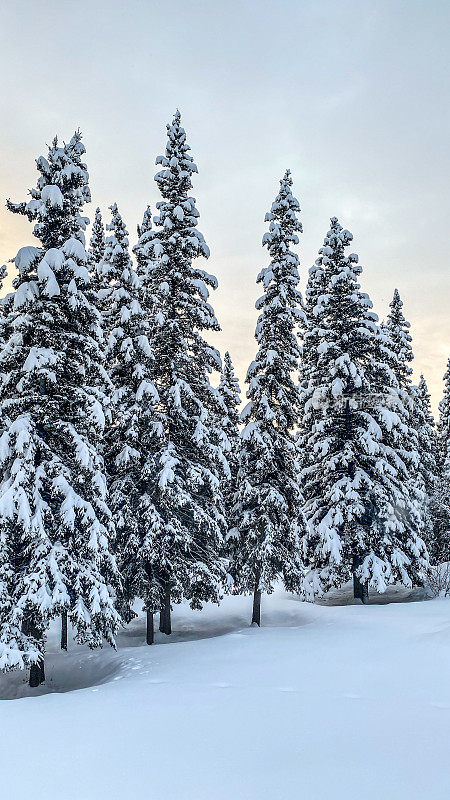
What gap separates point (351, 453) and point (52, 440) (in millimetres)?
13155

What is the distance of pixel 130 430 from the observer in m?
18.0

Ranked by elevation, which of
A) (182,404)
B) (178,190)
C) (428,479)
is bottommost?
(428,479)

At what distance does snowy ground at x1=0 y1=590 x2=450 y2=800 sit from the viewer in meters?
5.41

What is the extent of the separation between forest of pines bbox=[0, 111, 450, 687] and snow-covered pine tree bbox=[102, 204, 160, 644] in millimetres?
70

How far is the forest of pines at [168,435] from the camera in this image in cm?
1343

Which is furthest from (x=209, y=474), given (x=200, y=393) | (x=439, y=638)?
(x=439, y=638)

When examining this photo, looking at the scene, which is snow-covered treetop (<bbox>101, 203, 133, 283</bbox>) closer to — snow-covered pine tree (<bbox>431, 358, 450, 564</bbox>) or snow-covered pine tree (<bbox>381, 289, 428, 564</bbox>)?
snow-covered pine tree (<bbox>381, 289, 428, 564</bbox>)

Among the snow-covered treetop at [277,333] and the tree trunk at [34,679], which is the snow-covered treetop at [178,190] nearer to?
the snow-covered treetop at [277,333]

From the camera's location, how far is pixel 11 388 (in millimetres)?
14188

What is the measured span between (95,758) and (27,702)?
3.70 meters

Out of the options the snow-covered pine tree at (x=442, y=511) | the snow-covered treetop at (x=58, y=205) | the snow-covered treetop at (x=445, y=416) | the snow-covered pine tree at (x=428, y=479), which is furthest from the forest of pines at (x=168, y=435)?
the snow-covered treetop at (x=445, y=416)

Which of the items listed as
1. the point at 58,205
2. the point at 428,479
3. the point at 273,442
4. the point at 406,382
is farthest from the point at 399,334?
the point at 58,205

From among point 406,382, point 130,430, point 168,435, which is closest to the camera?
point 130,430

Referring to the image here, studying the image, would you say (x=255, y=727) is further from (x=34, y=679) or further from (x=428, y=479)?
(x=428, y=479)
